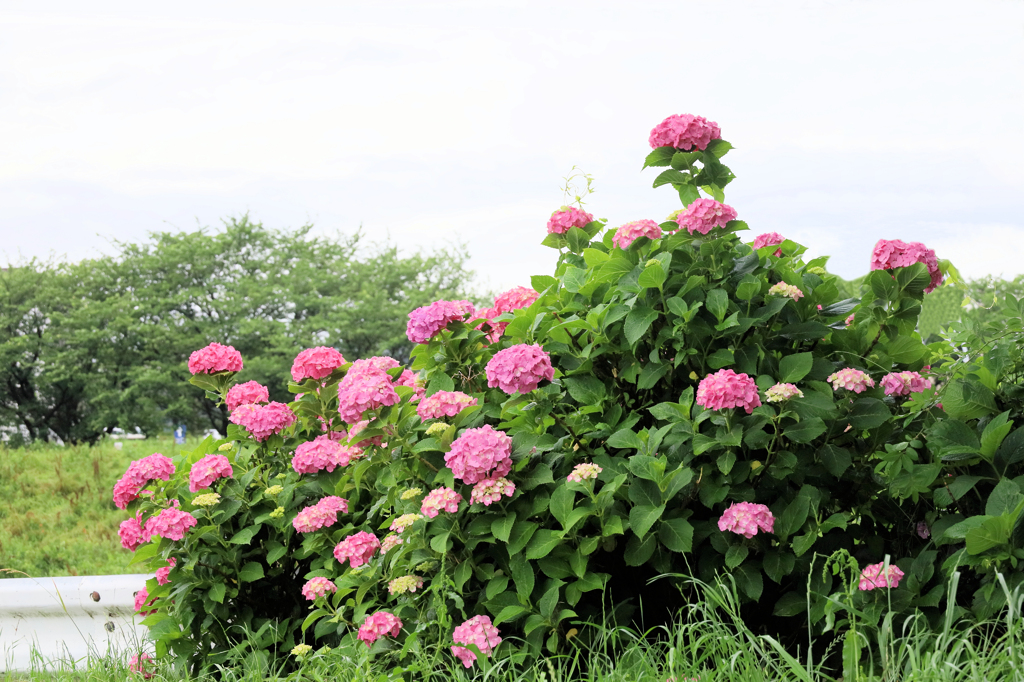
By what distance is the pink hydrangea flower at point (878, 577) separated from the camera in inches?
95.6

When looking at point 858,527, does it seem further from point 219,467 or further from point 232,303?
point 232,303

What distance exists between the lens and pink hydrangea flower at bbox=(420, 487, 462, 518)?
2.71 meters

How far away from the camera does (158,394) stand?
20516mm

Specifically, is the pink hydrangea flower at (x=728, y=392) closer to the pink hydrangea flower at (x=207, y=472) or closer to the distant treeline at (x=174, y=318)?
the pink hydrangea flower at (x=207, y=472)

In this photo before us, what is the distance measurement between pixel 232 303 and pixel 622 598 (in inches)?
788

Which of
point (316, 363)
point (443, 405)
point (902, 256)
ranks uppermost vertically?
point (902, 256)

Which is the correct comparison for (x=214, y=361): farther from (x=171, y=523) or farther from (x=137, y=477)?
(x=171, y=523)

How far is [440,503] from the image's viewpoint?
2715 millimetres

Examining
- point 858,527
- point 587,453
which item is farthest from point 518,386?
point 858,527

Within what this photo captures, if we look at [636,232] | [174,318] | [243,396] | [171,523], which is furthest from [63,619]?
[174,318]

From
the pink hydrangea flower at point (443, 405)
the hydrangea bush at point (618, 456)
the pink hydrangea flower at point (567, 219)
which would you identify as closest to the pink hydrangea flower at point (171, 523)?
the hydrangea bush at point (618, 456)

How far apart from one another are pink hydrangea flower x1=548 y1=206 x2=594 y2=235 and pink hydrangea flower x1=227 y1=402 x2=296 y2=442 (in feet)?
5.09

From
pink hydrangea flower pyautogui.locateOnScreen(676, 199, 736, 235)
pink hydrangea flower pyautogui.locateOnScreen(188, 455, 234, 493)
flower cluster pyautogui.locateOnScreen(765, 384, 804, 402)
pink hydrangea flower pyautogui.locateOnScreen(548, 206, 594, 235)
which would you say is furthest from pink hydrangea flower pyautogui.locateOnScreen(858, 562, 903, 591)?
pink hydrangea flower pyautogui.locateOnScreen(188, 455, 234, 493)

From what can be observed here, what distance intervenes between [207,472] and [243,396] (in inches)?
19.1
